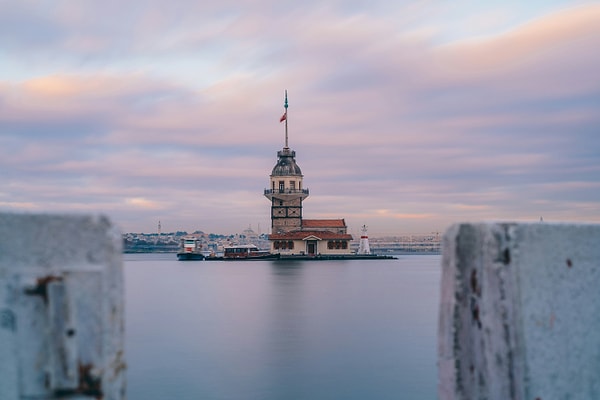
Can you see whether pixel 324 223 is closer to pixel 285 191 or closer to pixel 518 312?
pixel 285 191

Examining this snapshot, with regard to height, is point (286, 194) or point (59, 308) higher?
point (286, 194)

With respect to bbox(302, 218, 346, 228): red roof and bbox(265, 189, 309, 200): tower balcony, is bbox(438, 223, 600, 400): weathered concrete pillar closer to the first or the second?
bbox(265, 189, 309, 200): tower balcony

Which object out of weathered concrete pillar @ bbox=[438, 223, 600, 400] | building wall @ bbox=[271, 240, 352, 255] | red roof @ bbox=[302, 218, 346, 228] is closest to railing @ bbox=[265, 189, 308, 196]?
red roof @ bbox=[302, 218, 346, 228]

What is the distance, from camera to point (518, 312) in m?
1.93

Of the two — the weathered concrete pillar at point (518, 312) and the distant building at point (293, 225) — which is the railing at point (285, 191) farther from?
the weathered concrete pillar at point (518, 312)

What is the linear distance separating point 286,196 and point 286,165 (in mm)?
3274

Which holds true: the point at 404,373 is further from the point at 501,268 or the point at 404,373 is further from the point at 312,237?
the point at 312,237

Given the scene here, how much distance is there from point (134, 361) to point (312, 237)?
1888 inches

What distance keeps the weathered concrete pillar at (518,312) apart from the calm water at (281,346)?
7223 mm

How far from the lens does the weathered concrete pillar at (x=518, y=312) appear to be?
1.92m

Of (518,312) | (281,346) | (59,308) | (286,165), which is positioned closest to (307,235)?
(286,165)

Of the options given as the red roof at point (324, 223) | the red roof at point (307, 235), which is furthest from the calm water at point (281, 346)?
the red roof at point (324, 223)

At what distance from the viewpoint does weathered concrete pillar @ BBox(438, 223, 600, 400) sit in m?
1.92

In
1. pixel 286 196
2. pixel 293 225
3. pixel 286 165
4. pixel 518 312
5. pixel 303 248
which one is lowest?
pixel 303 248
